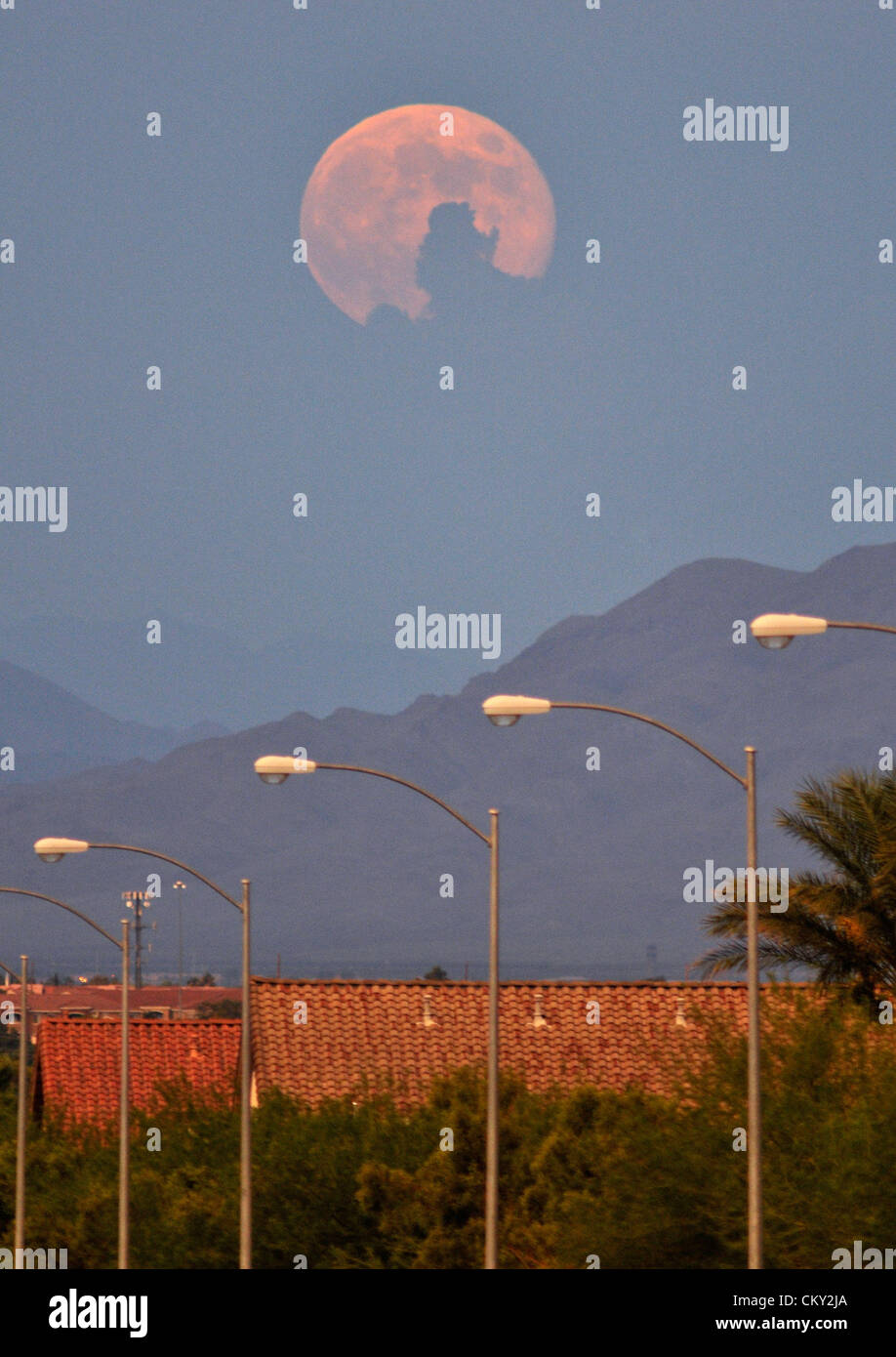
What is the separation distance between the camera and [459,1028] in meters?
53.3

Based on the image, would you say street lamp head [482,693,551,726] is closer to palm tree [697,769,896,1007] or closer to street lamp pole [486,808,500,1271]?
street lamp pole [486,808,500,1271]

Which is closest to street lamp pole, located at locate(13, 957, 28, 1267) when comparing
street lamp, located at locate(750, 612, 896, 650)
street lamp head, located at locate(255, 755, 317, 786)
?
street lamp head, located at locate(255, 755, 317, 786)

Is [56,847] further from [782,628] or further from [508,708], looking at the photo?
[782,628]

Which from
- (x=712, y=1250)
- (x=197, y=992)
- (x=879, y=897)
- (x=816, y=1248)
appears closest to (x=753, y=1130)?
(x=816, y=1248)

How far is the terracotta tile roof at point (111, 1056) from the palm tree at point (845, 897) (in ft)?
76.7

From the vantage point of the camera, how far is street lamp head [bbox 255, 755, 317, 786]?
92.9 ft

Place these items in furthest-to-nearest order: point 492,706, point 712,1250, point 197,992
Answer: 1. point 197,992
2. point 712,1250
3. point 492,706

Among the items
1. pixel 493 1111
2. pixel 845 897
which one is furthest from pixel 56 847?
pixel 845 897

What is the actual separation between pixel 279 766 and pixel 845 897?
14930 mm

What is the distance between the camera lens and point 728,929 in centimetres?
4191
